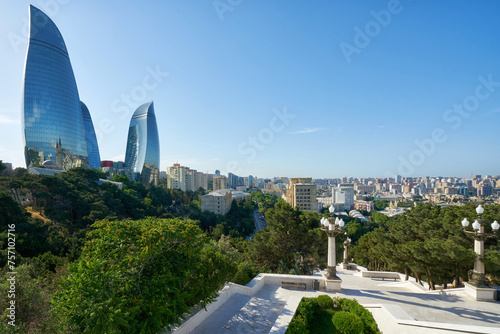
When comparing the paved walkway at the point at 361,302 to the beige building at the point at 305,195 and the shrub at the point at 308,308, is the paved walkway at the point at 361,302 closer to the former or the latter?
the shrub at the point at 308,308

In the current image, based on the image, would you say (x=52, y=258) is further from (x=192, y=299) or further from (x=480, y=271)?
(x=480, y=271)

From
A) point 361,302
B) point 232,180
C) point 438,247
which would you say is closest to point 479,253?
point 438,247

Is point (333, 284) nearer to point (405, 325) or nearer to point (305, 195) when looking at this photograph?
point (405, 325)

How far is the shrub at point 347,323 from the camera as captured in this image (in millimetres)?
5156

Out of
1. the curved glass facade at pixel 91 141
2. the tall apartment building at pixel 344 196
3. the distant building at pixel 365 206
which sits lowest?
the distant building at pixel 365 206

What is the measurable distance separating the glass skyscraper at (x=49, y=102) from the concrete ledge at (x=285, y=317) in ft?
161

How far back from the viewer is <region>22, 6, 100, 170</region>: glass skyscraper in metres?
39.1

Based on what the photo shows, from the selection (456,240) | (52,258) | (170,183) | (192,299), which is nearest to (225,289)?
(192,299)

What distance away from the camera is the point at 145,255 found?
14.8 feet

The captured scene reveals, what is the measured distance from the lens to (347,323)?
17.2 ft

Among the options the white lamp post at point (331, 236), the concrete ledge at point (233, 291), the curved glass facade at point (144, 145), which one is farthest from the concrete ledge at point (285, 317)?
the curved glass facade at point (144, 145)

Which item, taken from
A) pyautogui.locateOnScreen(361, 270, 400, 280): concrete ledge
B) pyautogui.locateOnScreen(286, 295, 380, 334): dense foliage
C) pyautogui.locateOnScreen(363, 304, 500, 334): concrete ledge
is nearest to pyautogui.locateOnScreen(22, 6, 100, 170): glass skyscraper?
pyautogui.locateOnScreen(361, 270, 400, 280): concrete ledge

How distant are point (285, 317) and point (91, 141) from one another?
3204 inches

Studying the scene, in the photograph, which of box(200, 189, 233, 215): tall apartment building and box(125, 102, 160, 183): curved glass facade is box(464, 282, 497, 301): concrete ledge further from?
box(125, 102, 160, 183): curved glass facade
